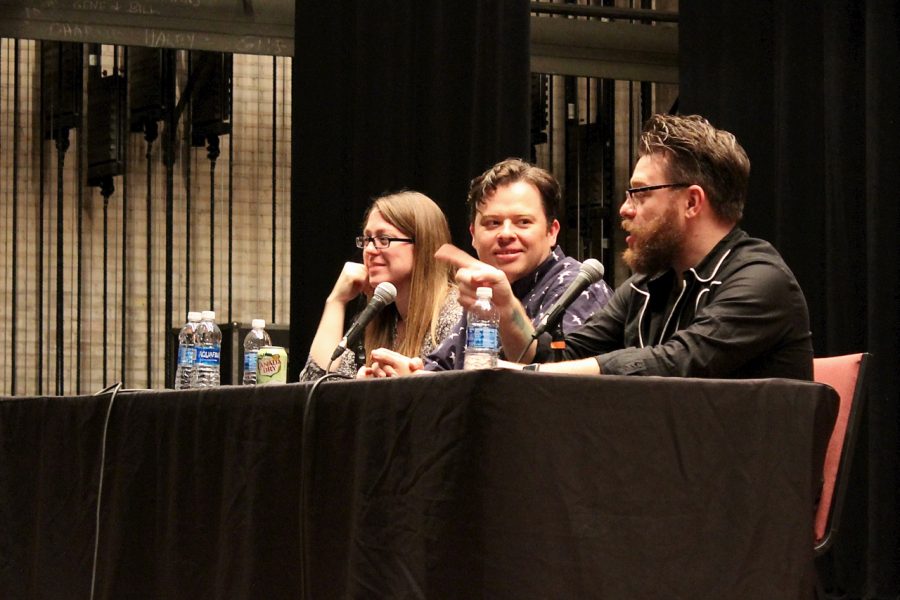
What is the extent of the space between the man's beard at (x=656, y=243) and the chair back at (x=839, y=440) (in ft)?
1.21

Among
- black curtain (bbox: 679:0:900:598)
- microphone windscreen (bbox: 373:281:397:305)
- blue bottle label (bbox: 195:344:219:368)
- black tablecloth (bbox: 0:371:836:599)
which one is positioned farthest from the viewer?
black curtain (bbox: 679:0:900:598)

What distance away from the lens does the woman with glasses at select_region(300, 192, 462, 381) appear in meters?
3.07

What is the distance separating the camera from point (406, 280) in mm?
3141

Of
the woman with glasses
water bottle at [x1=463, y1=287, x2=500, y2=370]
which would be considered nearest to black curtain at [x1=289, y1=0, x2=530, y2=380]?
the woman with glasses

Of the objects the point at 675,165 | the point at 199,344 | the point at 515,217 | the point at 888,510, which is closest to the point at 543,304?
the point at 515,217

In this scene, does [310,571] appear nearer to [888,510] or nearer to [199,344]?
[199,344]

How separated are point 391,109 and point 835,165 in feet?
5.35

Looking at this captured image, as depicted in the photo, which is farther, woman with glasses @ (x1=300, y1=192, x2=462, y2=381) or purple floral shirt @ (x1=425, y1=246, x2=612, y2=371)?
woman with glasses @ (x1=300, y1=192, x2=462, y2=381)

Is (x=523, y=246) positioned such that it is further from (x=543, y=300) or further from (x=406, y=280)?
(x=406, y=280)

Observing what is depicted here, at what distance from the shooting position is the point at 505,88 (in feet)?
14.7

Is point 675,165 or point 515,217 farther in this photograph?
point 515,217

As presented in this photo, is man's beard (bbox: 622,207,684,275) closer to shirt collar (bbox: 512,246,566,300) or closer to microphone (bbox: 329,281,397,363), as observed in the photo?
microphone (bbox: 329,281,397,363)

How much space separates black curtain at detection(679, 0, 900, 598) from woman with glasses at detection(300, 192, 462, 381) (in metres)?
1.90

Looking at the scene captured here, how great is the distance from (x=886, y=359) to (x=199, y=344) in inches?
100
